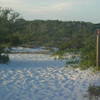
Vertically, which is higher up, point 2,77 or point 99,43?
point 99,43

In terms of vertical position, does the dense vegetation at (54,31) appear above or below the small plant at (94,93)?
below

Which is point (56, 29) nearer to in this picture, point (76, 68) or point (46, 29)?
point (46, 29)

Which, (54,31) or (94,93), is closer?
(94,93)

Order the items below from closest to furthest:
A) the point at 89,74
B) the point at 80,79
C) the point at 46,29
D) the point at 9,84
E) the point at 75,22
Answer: the point at 9,84, the point at 80,79, the point at 89,74, the point at 46,29, the point at 75,22

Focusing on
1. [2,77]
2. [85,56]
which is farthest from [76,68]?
[2,77]

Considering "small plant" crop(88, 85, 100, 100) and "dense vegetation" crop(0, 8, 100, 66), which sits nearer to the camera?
"small plant" crop(88, 85, 100, 100)

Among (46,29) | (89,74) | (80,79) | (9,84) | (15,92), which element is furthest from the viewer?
(46,29)

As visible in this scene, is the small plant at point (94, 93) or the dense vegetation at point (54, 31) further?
the dense vegetation at point (54, 31)

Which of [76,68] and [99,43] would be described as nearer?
[99,43]

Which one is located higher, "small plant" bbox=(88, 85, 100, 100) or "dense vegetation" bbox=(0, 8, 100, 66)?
"small plant" bbox=(88, 85, 100, 100)

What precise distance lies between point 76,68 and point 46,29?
221 feet

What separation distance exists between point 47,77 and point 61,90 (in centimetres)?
292

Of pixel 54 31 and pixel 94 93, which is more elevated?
pixel 94 93

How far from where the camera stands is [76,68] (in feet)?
51.7
